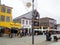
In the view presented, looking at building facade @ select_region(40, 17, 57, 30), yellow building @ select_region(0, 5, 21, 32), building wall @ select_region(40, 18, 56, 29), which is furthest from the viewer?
building wall @ select_region(40, 18, 56, 29)

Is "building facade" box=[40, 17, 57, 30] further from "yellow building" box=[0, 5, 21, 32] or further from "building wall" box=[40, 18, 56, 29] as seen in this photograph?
"yellow building" box=[0, 5, 21, 32]

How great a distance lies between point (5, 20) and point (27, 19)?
47.7ft

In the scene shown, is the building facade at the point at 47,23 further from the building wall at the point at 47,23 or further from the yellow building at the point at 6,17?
the yellow building at the point at 6,17

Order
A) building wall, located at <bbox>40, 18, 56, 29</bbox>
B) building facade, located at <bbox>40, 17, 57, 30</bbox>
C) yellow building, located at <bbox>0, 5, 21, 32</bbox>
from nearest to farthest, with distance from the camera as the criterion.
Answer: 1. yellow building, located at <bbox>0, 5, 21, 32</bbox>
2. building facade, located at <bbox>40, 17, 57, 30</bbox>
3. building wall, located at <bbox>40, 18, 56, 29</bbox>

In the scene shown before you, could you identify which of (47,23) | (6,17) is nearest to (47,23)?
(47,23)

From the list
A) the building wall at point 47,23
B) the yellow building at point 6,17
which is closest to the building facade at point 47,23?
the building wall at point 47,23

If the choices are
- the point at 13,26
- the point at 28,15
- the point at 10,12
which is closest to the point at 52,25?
the point at 28,15

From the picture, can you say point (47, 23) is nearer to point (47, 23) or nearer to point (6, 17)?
point (47, 23)

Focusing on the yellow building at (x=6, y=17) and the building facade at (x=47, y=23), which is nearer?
the yellow building at (x=6, y=17)

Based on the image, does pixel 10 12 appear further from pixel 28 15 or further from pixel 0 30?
pixel 28 15

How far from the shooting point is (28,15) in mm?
57812

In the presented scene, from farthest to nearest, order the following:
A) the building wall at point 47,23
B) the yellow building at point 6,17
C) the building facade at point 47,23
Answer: the building wall at point 47,23 < the building facade at point 47,23 < the yellow building at point 6,17

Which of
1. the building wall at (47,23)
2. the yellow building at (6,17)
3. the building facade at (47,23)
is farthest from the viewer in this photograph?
the building wall at (47,23)

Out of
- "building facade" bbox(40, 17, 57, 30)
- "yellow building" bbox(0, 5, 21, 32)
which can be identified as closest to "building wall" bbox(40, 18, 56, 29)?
"building facade" bbox(40, 17, 57, 30)
